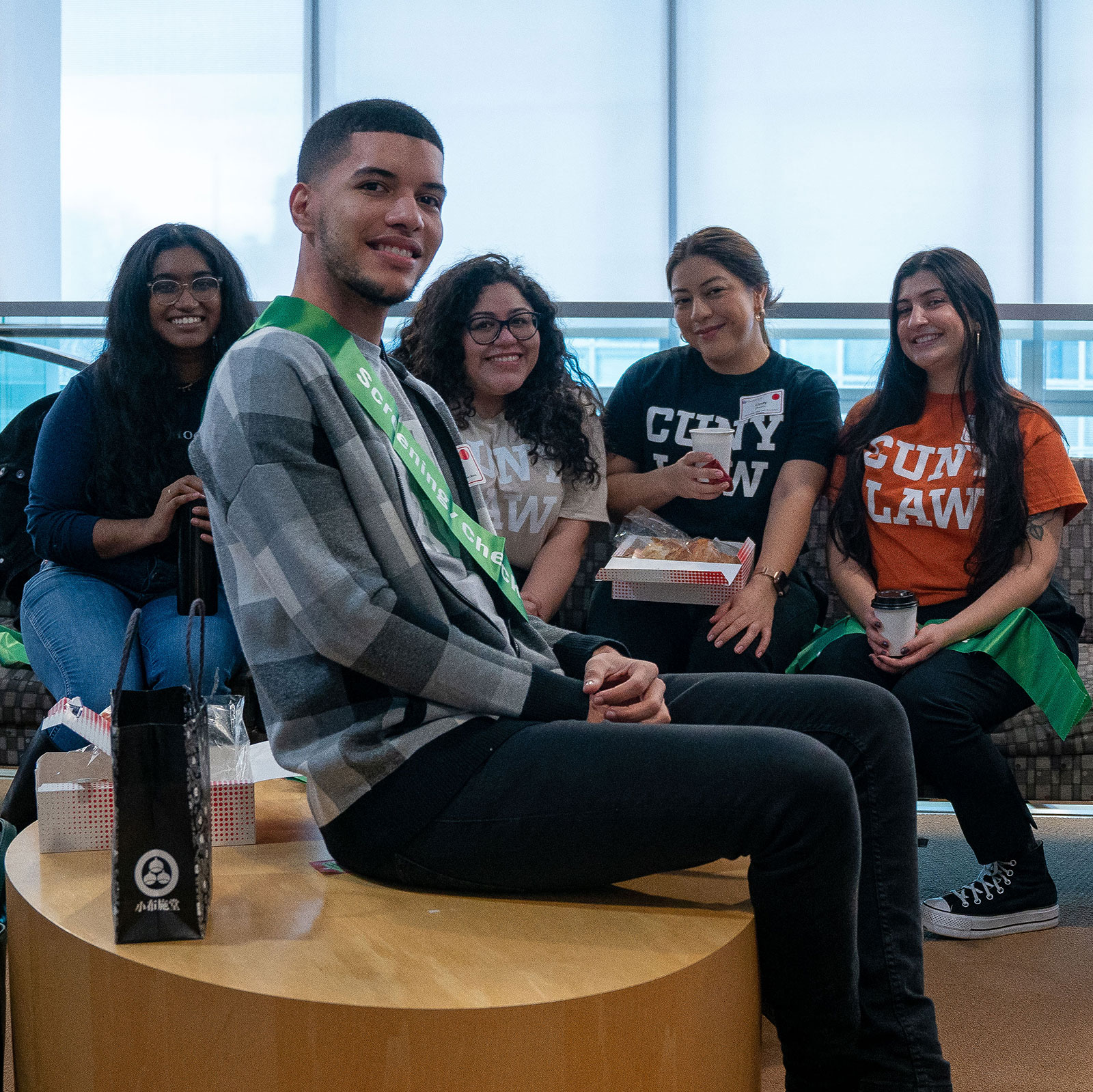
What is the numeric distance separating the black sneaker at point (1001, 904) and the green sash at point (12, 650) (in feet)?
6.46

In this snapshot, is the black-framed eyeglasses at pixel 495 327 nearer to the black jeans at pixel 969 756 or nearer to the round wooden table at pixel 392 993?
the black jeans at pixel 969 756

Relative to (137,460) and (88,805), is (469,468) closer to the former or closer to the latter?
(88,805)

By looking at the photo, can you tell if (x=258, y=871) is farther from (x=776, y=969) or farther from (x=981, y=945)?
(x=981, y=945)

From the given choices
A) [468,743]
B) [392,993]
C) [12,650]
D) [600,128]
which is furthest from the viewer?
[600,128]

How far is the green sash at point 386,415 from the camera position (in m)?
1.32

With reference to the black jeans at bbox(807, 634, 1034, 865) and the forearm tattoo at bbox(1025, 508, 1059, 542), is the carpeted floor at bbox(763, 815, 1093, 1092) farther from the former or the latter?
the forearm tattoo at bbox(1025, 508, 1059, 542)

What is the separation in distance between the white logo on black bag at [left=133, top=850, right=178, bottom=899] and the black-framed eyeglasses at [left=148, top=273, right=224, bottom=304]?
157 cm

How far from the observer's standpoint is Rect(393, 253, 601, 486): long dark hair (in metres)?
2.43

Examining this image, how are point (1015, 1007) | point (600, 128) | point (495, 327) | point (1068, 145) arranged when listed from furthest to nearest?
point (600, 128)
point (1068, 145)
point (495, 327)
point (1015, 1007)

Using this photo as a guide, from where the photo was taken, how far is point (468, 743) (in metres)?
1.21

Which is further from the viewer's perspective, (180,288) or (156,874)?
(180,288)

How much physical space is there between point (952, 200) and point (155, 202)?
4.01m

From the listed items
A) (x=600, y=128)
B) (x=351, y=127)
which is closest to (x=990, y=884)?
(x=351, y=127)

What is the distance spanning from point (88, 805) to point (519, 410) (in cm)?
132
